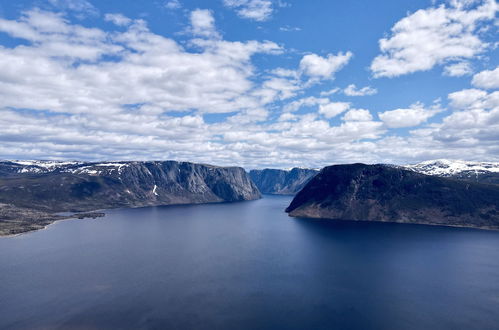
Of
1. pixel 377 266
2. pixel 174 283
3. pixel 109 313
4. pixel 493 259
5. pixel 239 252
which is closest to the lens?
pixel 109 313

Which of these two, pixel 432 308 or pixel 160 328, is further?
pixel 432 308

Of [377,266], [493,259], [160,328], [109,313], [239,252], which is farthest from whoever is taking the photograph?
[239,252]

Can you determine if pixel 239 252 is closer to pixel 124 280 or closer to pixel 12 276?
pixel 124 280

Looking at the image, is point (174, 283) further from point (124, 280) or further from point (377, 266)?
point (377, 266)

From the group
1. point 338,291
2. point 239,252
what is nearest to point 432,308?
point 338,291

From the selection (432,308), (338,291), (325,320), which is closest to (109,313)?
(325,320)

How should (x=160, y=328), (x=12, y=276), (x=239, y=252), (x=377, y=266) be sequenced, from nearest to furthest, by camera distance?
1. (x=160, y=328)
2. (x=12, y=276)
3. (x=377, y=266)
4. (x=239, y=252)
